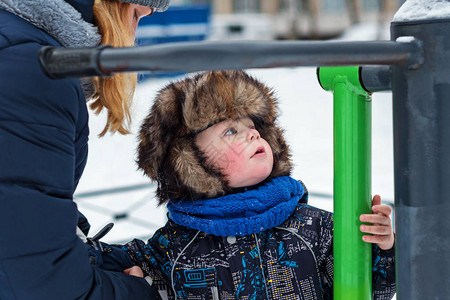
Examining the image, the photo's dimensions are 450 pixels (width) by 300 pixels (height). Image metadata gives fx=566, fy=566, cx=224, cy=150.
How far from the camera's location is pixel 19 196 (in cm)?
74

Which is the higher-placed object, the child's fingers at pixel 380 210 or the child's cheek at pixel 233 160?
the child's cheek at pixel 233 160

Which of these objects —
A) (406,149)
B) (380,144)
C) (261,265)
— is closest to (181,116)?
(261,265)

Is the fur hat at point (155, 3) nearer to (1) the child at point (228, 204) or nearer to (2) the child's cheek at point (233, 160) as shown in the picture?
(1) the child at point (228, 204)

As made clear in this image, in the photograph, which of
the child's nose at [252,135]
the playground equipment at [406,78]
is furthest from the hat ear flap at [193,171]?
the playground equipment at [406,78]

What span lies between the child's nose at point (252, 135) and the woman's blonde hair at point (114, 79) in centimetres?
26

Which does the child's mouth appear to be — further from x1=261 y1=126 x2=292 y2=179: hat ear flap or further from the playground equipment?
the playground equipment

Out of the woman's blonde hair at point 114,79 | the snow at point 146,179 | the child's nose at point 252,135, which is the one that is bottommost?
the snow at point 146,179

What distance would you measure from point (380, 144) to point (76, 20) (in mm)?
4858

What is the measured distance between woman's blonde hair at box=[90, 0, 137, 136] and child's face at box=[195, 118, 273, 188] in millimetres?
188

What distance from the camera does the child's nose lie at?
1.20 meters

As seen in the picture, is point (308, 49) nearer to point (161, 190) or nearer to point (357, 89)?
point (357, 89)

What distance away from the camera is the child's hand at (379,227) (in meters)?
0.83

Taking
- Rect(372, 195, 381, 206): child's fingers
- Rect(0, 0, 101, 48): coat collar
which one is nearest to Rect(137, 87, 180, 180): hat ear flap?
Rect(0, 0, 101, 48): coat collar

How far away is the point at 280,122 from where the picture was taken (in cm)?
148
